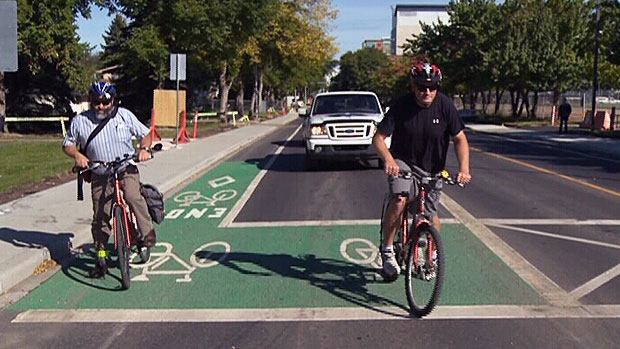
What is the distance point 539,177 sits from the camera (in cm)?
1521

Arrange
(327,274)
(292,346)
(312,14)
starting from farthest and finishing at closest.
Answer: (312,14)
(327,274)
(292,346)

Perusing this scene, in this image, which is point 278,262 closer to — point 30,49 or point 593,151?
point 593,151

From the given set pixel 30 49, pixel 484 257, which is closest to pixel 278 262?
pixel 484 257

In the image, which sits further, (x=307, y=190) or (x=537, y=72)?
(x=537, y=72)

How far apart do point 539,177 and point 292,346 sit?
37.4 ft

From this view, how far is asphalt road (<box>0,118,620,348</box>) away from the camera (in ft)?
17.1

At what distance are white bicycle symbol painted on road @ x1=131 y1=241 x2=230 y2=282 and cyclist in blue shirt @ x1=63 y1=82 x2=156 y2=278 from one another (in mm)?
578

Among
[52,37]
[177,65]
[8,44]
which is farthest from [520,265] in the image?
Answer: [52,37]

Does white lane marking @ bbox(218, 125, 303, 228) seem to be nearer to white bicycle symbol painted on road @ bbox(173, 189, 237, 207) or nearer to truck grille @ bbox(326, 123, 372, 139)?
white bicycle symbol painted on road @ bbox(173, 189, 237, 207)

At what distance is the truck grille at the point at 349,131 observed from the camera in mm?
15906

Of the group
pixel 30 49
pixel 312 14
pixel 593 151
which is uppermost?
pixel 312 14

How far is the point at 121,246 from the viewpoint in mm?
6500

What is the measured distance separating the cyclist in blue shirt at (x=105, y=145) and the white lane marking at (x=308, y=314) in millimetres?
1193

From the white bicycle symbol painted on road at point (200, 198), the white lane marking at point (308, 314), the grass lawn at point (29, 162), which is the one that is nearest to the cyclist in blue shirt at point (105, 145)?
the white lane marking at point (308, 314)
